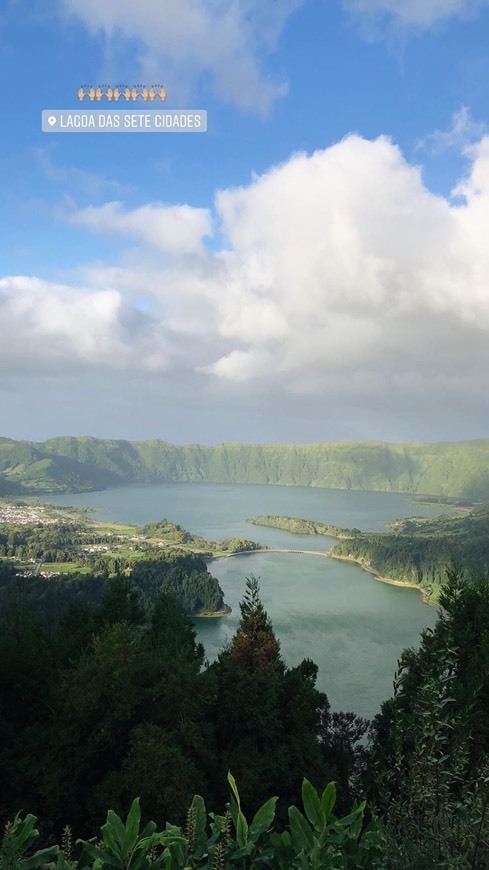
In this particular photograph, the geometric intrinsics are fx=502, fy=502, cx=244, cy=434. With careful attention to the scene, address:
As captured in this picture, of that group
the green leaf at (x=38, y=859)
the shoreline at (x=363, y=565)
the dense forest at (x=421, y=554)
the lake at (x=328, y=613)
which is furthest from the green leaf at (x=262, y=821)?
the dense forest at (x=421, y=554)

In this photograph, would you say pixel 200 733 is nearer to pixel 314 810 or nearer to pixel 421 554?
pixel 314 810

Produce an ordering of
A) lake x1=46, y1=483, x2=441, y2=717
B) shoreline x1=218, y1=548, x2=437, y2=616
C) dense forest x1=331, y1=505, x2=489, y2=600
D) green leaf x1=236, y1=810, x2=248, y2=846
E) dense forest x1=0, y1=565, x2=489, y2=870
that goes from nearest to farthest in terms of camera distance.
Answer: green leaf x1=236, y1=810, x2=248, y2=846 < dense forest x1=0, y1=565, x2=489, y2=870 < lake x1=46, y1=483, x2=441, y2=717 < shoreline x1=218, y1=548, x2=437, y2=616 < dense forest x1=331, y1=505, x2=489, y2=600

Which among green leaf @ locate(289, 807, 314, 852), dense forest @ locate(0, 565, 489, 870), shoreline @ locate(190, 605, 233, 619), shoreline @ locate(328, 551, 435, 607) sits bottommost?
shoreline @ locate(328, 551, 435, 607)

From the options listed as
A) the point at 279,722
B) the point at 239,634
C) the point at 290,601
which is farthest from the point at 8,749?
the point at 290,601

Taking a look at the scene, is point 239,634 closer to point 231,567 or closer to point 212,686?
point 212,686

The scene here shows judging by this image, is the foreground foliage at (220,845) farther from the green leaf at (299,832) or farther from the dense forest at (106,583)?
the dense forest at (106,583)

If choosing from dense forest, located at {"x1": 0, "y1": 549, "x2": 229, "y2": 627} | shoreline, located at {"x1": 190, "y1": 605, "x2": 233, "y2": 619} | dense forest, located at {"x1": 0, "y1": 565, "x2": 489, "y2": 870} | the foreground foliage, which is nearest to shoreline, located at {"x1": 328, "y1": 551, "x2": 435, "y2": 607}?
shoreline, located at {"x1": 190, "y1": 605, "x2": 233, "y2": 619}

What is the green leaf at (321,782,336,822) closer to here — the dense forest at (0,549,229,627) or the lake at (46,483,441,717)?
the lake at (46,483,441,717)
